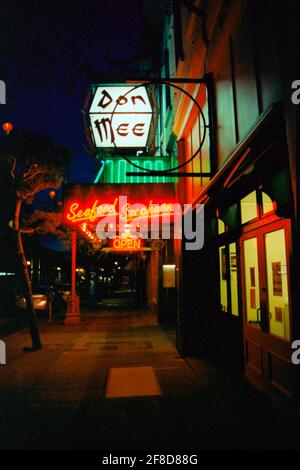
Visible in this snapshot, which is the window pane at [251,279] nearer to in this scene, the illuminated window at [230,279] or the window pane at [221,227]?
the illuminated window at [230,279]

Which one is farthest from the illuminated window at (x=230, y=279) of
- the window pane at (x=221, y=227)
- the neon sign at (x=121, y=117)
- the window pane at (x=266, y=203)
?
the neon sign at (x=121, y=117)

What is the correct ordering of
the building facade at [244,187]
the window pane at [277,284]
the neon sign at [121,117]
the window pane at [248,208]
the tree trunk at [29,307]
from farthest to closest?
the tree trunk at [29,307] → the neon sign at [121,117] → the window pane at [248,208] → the window pane at [277,284] → the building facade at [244,187]

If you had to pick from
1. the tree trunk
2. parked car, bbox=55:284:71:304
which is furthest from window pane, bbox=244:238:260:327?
parked car, bbox=55:284:71:304

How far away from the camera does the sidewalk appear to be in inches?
171

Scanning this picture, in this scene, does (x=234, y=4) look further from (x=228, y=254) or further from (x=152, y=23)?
(x=152, y=23)

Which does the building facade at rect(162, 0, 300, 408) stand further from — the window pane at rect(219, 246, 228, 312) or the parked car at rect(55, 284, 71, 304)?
the parked car at rect(55, 284, 71, 304)

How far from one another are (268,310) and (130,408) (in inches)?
103

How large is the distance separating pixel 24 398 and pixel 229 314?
4.36 m

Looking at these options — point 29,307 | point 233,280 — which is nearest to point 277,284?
point 233,280

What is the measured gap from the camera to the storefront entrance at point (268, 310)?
5.18m

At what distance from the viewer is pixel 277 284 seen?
5.54 m

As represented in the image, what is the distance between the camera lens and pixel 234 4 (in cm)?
588

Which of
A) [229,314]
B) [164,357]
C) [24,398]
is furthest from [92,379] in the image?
[229,314]

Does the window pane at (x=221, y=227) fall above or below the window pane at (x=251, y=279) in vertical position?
above
